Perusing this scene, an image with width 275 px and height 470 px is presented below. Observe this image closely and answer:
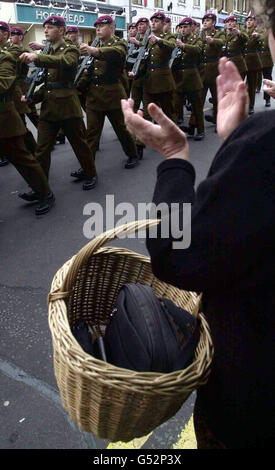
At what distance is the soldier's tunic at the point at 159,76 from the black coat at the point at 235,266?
5.74m

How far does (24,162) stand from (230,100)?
3428mm

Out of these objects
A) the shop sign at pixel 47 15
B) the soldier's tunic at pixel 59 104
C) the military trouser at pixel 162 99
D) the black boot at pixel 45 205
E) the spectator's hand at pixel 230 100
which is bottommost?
the black boot at pixel 45 205

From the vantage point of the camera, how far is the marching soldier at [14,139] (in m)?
3.94

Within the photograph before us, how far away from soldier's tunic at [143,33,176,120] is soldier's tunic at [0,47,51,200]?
2.65m

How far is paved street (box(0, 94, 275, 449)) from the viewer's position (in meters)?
1.80

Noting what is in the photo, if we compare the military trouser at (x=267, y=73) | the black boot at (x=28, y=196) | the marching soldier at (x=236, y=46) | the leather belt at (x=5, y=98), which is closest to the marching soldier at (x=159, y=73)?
the marching soldier at (x=236, y=46)

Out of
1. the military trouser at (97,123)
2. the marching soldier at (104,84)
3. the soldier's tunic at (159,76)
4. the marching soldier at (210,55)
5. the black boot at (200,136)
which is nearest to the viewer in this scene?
the marching soldier at (104,84)

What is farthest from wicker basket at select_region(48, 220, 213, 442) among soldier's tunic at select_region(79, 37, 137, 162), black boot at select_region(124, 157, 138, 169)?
black boot at select_region(124, 157, 138, 169)

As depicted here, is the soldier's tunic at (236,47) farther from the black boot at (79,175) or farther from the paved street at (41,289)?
the black boot at (79,175)

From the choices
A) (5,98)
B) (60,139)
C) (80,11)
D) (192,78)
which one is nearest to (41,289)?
(5,98)

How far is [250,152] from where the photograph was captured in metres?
0.67

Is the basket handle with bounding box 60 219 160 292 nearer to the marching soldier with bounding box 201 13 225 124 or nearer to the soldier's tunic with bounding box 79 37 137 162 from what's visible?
the soldier's tunic with bounding box 79 37 137 162

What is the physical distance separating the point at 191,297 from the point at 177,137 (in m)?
0.54
